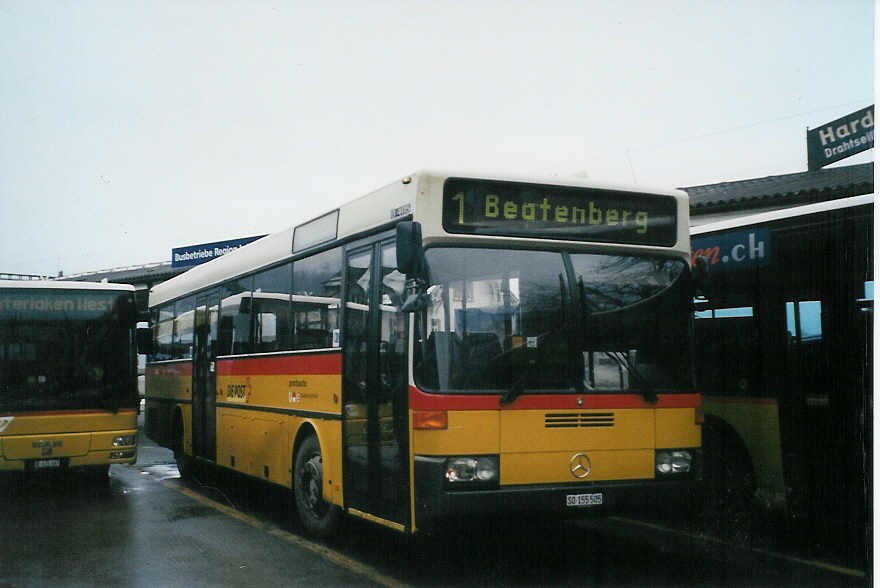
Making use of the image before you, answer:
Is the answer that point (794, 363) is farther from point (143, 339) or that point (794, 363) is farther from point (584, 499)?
point (143, 339)

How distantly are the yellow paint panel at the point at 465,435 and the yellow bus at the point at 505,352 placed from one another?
1cm

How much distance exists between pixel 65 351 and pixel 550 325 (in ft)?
25.2

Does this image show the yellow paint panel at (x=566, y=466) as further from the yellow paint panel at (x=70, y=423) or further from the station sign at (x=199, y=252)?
the station sign at (x=199, y=252)

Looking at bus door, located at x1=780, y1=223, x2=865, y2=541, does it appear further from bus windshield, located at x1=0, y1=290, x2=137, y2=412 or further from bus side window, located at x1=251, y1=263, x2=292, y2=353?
bus windshield, located at x1=0, y1=290, x2=137, y2=412

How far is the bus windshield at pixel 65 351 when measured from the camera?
1177 cm

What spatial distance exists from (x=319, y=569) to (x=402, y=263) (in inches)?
105

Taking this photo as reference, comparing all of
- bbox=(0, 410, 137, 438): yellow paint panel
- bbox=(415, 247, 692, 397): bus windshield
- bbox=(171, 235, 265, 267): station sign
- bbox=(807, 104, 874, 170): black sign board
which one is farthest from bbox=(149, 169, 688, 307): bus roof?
bbox=(171, 235, 265, 267): station sign

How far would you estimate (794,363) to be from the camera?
27.7ft

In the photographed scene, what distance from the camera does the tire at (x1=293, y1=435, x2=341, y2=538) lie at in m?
8.58

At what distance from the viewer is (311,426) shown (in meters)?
8.90

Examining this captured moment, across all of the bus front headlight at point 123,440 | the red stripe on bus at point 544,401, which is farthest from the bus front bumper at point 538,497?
the bus front headlight at point 123,440

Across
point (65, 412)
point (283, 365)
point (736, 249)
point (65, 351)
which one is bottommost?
point (65, 412)

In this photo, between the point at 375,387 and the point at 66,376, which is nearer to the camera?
the point at 375,387

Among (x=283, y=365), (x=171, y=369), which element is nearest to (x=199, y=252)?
(x=171, y=369)
